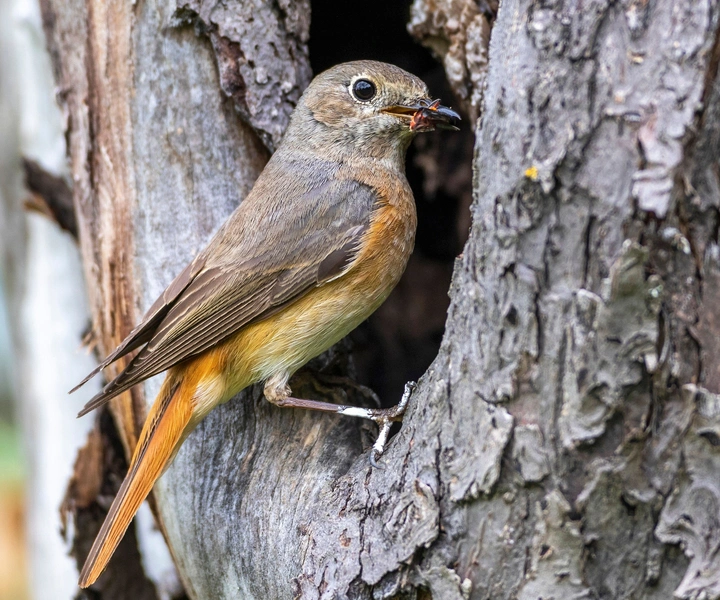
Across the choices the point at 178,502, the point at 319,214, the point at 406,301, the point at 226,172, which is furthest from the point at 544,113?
the point at 406,301

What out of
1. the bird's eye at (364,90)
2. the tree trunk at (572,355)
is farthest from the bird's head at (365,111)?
the tree trunk at (572,355)

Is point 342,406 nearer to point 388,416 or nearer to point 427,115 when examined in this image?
point 388,416

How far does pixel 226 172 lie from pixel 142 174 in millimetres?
425

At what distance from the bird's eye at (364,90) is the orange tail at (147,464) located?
1686 mm

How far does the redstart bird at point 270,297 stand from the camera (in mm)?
3316

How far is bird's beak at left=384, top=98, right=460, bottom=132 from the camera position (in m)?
3.72

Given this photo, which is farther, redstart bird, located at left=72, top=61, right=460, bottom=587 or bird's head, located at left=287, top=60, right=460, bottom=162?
bird's head, located at left=287, top=60, right=460, bottom=162

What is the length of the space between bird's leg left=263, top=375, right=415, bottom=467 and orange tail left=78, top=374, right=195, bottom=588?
0.37 metres

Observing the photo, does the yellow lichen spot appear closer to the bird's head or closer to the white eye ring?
the bird's head

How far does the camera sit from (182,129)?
155 inches

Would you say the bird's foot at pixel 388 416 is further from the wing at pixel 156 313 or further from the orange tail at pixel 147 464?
the wing at pixel 156 313

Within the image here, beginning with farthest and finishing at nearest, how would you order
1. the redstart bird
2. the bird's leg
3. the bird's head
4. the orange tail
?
the bird's head < the redstart bird < the bird's leg < the orange tail

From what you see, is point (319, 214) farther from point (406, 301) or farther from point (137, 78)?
point (406, 301)

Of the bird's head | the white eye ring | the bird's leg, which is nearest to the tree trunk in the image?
the bird's leg
